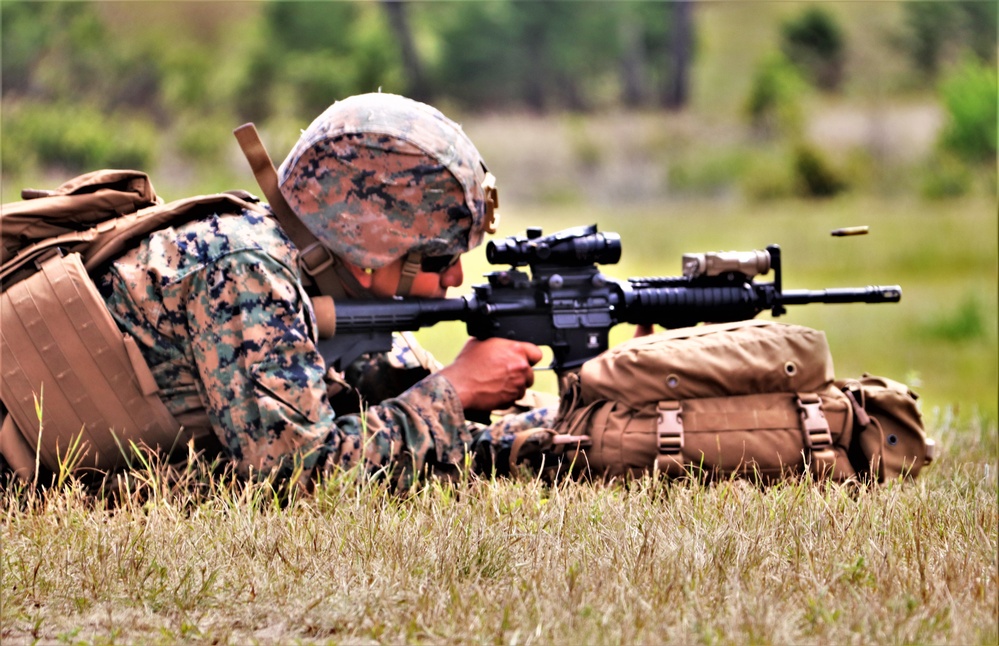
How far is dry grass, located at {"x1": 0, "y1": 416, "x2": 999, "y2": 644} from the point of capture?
135 inches

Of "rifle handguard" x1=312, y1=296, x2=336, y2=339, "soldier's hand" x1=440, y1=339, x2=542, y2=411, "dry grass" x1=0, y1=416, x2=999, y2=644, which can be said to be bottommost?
"dry grass" x1=0, y1=416, x2=999, y2=644

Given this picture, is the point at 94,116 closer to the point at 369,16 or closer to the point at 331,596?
the point at 369,16

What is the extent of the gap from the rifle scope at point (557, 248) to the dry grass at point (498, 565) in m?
1.07

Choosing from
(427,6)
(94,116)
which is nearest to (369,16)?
(427,6)

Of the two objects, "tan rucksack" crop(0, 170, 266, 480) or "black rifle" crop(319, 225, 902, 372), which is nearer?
"tan rucksack" crop(0, 170, 266, 480)

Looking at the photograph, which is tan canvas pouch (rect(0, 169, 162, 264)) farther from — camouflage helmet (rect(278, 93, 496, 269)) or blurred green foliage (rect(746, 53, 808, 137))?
blurred green foliage (rect(746, 53, 808, 137))

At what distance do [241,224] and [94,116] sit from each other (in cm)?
2552

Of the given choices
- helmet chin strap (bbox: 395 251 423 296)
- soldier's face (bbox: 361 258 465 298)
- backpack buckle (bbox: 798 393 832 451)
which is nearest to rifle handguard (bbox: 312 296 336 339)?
soldier's face (bbox: 361 258 465 298)

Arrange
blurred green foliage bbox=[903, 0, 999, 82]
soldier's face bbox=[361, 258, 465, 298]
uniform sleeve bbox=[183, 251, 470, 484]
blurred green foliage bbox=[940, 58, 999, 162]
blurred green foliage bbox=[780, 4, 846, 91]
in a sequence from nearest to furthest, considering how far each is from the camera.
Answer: uniform sleeve bbox=[183, 251, 470, 484], soldier's face bbox=[361, 258, 465, 298], blurred green foliage bbox=[940, 58, 999, 162], blurred green foliage bbox=[903, 0, 999, 82], blurred green foliage bbox=[780, 4, 846, 91]

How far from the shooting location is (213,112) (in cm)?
3525

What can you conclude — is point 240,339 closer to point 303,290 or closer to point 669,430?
point 303,290

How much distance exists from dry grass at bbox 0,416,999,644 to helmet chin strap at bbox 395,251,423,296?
35.5 inches

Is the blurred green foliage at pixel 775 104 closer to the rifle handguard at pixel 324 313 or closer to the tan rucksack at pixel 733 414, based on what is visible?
the tan rucksack at pixel 733 414

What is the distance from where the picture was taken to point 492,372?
511 cm
